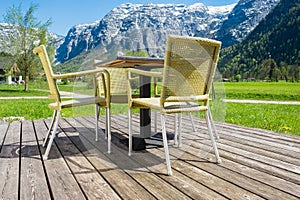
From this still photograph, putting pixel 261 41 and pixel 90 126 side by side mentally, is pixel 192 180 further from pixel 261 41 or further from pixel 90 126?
pixel 261 41

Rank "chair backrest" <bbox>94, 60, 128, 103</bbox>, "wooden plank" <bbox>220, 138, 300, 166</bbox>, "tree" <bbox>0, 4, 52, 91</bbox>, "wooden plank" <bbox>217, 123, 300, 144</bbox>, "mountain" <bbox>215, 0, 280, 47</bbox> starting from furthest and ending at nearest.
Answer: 1. "mountain" <bbox>215, 0, 280, 47</bbox>
2. "tree" <bbox>0, 4, 52, 91</bbox>
3. "chair backrest" <bbox>94, 60, 128, 103</bbox>
4. "wooden plank" <bbox>217, 123, 300, 144</bbox>
5. "wooden plank" <bbox>220, 138, 300, 166</bbox>

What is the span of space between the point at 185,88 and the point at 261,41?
5584cm

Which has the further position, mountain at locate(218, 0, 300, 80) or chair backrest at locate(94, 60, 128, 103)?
mountain at locate(218, 0, 300, 80)

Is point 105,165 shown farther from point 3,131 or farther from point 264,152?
point 3,131

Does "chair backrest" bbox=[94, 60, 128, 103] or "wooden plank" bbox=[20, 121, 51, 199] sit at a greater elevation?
"chair backrest" bbox=[94, 60, 128, 103]

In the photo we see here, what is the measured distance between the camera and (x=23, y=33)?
15219 millimetres

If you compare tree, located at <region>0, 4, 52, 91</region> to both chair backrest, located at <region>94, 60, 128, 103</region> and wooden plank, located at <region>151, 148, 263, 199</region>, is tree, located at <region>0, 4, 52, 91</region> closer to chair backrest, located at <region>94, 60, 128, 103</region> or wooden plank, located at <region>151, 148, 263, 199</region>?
chair backrest, located at <region>94, 60, 128, 103</region>

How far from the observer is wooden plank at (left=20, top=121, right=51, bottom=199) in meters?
1.36

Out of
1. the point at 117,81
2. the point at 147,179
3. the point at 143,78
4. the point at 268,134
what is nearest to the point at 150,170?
the point at 147,179

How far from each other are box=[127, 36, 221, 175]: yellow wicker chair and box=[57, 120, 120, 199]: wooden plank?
427 millimetres

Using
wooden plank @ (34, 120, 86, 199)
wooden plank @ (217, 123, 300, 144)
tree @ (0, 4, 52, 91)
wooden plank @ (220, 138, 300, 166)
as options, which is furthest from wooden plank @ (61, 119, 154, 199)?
tree @ (0, 4, 52, 91)

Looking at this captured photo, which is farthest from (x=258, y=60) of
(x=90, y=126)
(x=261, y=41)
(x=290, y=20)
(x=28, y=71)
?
(x=90, y=126)

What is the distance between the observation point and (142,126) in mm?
2482

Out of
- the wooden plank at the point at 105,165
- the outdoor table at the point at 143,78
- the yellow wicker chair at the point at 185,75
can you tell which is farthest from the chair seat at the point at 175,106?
the wooden plank at the point at 105,165
